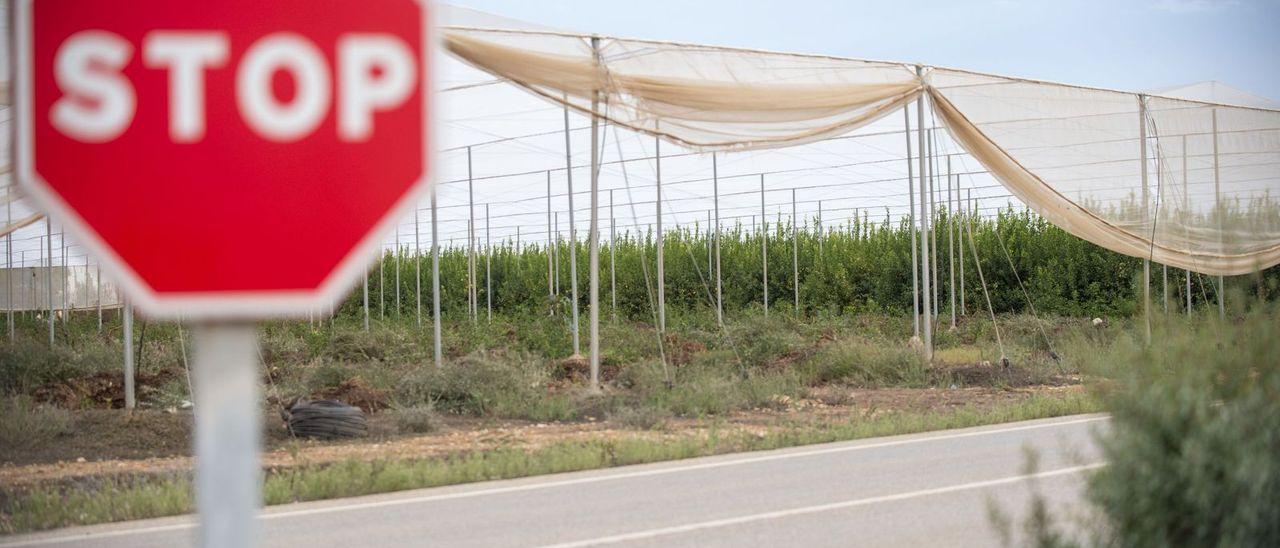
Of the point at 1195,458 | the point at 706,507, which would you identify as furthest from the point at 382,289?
the point at 1195,458

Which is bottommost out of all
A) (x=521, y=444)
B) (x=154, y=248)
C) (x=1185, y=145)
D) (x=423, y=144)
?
(x=521, y=444)

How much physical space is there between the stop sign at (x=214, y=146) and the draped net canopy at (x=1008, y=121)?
10.6 meters

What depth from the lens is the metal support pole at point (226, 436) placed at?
1.12 metres

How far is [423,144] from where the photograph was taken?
117 centimetres

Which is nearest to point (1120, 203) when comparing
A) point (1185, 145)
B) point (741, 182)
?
point (1185, 145)

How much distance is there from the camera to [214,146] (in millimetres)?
1107

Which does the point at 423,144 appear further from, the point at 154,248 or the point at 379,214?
the point at 154,248

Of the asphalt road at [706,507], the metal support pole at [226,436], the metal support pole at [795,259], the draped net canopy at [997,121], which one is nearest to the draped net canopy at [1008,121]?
the draped net canopy at [997,121]

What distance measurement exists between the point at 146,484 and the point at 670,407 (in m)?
5.67

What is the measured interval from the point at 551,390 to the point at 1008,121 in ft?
22.3

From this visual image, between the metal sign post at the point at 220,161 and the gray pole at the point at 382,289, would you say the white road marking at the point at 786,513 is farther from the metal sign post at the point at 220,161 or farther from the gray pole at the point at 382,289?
the gray pole at the point at 382,289

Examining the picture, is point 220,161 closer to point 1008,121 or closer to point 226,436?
point 226,436

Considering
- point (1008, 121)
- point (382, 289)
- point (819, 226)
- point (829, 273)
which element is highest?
point (1008, 121)

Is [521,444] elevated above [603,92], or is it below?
below
